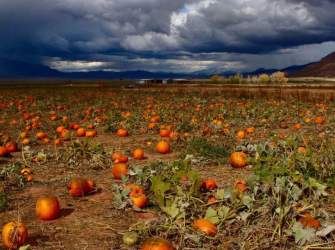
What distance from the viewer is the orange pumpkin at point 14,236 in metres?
5.22

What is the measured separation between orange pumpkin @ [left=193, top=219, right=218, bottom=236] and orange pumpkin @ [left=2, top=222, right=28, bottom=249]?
215 centimetres

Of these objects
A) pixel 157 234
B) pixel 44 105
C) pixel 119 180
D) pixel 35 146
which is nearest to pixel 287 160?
pixel 157 234

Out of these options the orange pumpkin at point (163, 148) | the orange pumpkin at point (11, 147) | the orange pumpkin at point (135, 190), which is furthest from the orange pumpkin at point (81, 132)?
the orange pumpkin at point (135, 190)

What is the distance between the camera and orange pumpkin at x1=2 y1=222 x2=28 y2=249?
5219mm

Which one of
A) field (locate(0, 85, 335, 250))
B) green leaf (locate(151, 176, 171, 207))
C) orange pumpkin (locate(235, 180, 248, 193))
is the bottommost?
field (locate(0, 85, 335, 250))

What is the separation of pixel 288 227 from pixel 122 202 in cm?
248

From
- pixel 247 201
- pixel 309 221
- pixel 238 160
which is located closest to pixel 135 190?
pixel 247 201

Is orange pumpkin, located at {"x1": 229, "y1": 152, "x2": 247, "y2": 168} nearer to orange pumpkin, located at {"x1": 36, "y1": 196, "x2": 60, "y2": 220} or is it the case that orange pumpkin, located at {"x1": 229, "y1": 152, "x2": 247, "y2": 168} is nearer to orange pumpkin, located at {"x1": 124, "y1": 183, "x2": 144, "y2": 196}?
orange pumpkin, located at {"x1": 124, "y1": 183, "x2": 144, "y2": 196}

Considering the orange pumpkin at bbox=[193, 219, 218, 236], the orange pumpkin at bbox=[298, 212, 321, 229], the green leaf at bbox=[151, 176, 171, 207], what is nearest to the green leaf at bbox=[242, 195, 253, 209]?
the orange pumpkin at bbox=[193, 219, 218, 236]

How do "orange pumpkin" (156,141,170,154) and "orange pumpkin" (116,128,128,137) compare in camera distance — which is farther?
"orange pumpkin" (116,128,128,137)

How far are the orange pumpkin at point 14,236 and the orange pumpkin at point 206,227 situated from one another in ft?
7.05

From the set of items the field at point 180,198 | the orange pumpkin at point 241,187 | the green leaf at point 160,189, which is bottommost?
the field at point 180,198

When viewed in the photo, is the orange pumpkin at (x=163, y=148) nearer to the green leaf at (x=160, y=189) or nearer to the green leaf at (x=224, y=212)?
the green leaf at (x=160, y=189)

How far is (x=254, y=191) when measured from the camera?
229 inches
